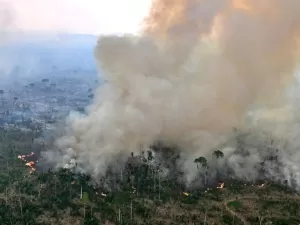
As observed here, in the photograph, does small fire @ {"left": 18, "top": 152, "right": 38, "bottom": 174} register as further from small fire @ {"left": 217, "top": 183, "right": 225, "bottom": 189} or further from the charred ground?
small fire @ {"left": 217, "top": 183, "right": 225, "bottom": 189}

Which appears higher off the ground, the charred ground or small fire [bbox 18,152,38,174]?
small fire [bbox 18,152,38,174]

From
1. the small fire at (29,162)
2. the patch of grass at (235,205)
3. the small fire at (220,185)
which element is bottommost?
the patch of grass at (235,205)

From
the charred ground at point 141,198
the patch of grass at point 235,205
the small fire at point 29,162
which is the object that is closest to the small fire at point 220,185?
the charred ground at point 141,198

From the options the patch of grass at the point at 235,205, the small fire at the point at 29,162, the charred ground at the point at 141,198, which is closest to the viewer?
the charred ground at the point at 141,198

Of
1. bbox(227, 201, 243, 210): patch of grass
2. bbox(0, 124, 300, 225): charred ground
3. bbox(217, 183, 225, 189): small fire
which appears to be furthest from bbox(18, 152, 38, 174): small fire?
bbox(227, 201, 243, 210): patch of grass

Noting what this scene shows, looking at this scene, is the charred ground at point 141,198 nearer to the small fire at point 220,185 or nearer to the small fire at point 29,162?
the small fire at point 220,185

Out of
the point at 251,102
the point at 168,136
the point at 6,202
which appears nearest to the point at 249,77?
the point at 251,102

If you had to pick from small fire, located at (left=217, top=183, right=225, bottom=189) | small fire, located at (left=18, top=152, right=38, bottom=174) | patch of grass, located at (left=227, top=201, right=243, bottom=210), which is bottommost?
patch of grass, located at (left=227, top=201, right=243, bottom=210)

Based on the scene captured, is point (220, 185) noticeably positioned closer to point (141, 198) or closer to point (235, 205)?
point (235, 205)

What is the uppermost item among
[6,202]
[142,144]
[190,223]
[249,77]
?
[249,77]

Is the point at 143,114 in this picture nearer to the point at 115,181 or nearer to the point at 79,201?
the point at 115,181

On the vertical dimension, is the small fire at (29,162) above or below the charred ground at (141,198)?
above
